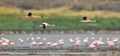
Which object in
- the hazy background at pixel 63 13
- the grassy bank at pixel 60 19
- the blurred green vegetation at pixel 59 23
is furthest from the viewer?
the hazy background at pixel 63 13

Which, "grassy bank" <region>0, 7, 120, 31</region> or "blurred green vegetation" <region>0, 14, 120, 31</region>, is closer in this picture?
"blurred green vegetation" <region>0, 14, 120, 31</region>

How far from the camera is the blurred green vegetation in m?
51.1

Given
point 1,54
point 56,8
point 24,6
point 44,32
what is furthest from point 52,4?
point 1,54

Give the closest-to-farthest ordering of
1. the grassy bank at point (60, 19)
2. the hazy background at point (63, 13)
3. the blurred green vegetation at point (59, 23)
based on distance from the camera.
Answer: the blurred green vegetation at point (59, 23)
the grassy bank at point (60, 19)
the hazy background at point (63, 13)

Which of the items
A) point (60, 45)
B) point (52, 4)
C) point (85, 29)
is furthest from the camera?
point (52, 4)

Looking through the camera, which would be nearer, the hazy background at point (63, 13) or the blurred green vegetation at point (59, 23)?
the blurred green vegetation at point (59, 23)

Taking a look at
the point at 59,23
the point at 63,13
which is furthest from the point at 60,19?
the point at 59,23

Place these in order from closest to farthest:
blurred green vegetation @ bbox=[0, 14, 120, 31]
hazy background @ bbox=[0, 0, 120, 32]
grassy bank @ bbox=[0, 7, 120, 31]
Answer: blurred green vegetation @ bbox=[0, 14, 120, 31] < grassy bank @ bbox=[0, 7, 120, 31] < hazy background @ bbox=[0, 0, 120, 32]

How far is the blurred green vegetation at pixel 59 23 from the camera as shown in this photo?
51.1 meters

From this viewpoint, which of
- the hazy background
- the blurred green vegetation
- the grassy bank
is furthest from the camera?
the hazy background

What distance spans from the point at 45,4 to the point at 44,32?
16033 millimetres

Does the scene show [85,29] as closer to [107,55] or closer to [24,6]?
[24,6]

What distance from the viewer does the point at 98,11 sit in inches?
2483

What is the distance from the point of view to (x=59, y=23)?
53.7 meters
